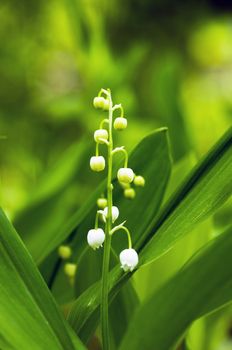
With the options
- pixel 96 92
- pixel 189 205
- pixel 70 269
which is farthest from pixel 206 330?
pixel 96 92

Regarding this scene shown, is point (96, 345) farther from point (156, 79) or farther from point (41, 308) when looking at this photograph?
point (41, 308)

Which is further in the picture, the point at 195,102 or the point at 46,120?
the point at 195,102

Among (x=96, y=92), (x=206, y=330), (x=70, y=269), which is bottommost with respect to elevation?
(x=206, y=330)

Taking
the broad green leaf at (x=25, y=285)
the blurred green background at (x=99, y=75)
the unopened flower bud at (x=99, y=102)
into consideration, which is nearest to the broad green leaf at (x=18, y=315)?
the broad green leaf at (x=25, y=285)

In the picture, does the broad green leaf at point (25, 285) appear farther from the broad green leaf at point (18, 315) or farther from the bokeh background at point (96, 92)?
the bokeh background at point (96, 92)

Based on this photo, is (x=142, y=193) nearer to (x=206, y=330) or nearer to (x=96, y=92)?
(x=206, y=330)

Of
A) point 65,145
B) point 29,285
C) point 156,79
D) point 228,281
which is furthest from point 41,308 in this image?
point 65,145
